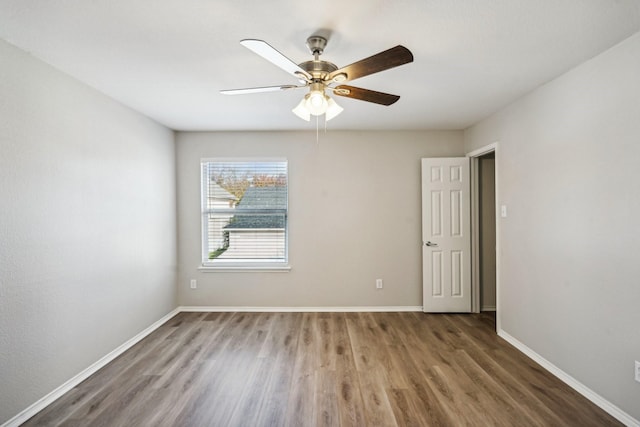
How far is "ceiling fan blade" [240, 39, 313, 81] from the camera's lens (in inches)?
53.1

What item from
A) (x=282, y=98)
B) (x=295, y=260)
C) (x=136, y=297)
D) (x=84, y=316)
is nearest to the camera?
(x=84, y=316)

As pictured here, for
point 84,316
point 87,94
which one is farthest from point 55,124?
point 84,316

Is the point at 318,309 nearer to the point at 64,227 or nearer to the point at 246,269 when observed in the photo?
the point at 246,269

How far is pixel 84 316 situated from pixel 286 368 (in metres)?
1.74

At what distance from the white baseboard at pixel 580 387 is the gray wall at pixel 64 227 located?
3888 mm

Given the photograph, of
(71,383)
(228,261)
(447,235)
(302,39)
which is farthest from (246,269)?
(302,39)

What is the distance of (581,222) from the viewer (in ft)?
7.13

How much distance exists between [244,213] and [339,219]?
132 cm

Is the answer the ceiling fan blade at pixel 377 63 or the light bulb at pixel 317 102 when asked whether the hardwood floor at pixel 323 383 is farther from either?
the ceiling fan blade at pixel 377 63

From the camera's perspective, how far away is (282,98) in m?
2.78

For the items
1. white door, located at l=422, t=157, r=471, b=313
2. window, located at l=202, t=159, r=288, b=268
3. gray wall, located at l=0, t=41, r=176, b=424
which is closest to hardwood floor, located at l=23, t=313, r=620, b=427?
gray wall, located at l=0, t=41, r=176, b=424

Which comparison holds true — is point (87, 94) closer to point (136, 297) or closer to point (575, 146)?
point (136, 297)

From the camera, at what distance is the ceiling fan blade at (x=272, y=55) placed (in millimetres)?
1348

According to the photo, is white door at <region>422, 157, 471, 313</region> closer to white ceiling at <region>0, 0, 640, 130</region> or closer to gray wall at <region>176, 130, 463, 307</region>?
gray wall at <region>176, 130, 463, 307</region>
